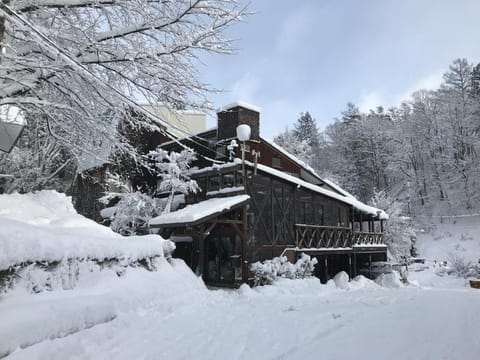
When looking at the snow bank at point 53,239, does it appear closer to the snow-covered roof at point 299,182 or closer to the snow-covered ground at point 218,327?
the snow-covered ground at point 218,327

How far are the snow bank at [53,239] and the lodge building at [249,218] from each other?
353 cm

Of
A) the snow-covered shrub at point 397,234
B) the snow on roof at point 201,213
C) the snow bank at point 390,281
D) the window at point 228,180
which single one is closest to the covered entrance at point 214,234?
the snow on roof at point 201,213

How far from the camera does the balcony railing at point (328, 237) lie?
14.2m

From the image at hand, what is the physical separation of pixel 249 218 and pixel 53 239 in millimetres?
8355

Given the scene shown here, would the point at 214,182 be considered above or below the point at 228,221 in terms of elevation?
above

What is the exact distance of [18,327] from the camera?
338cm

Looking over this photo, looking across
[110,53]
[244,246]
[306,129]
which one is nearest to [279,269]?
[244,246]

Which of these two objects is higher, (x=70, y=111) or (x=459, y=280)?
(x=70, y=111)

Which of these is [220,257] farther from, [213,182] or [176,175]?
[176,175]

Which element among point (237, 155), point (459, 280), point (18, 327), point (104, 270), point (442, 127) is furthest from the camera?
point (442, 127)

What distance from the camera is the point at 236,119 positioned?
1534cm

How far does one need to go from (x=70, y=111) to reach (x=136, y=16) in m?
1.56

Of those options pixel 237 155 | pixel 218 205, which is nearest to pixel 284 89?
pixel 218 205

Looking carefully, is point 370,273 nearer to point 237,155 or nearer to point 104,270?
point 237,155
